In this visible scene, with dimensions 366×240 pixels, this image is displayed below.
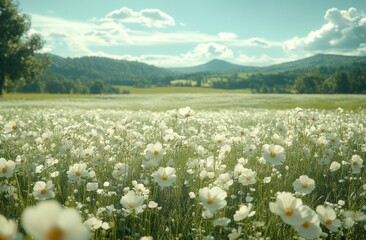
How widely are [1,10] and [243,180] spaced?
45.3 m

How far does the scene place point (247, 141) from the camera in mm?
5281

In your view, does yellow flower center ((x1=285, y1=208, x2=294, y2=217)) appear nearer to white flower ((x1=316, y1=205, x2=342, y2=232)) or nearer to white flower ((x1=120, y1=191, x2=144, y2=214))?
white flower ((x1=316, y1=205, x2=342, y2=232))

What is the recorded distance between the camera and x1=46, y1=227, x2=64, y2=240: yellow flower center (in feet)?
3.20

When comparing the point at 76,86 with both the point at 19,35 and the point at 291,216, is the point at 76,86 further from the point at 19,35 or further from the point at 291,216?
the point at 291,216

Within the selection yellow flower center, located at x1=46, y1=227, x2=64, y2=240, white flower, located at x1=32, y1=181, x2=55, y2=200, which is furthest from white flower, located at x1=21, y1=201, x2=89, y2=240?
white flower, located at x1=32, y1=181, x2=55, y2=200

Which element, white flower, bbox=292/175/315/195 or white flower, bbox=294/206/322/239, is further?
white flower, bbox=292/175/315/195

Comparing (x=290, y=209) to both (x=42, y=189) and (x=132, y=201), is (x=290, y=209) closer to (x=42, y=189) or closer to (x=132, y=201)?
(x=132, y=201)

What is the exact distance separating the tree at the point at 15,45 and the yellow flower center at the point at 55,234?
141ft

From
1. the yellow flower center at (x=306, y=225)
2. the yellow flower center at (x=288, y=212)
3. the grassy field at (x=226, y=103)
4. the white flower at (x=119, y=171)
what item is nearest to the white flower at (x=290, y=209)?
the yellow flower center at (x=288, y=212)

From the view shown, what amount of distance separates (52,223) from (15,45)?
4475cm

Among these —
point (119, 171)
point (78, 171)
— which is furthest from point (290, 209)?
point (119, 171)

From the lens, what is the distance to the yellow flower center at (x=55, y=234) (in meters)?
0.98

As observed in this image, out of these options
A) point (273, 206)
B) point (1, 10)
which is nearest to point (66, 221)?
point (273, 206)

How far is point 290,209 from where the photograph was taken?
1965mm
